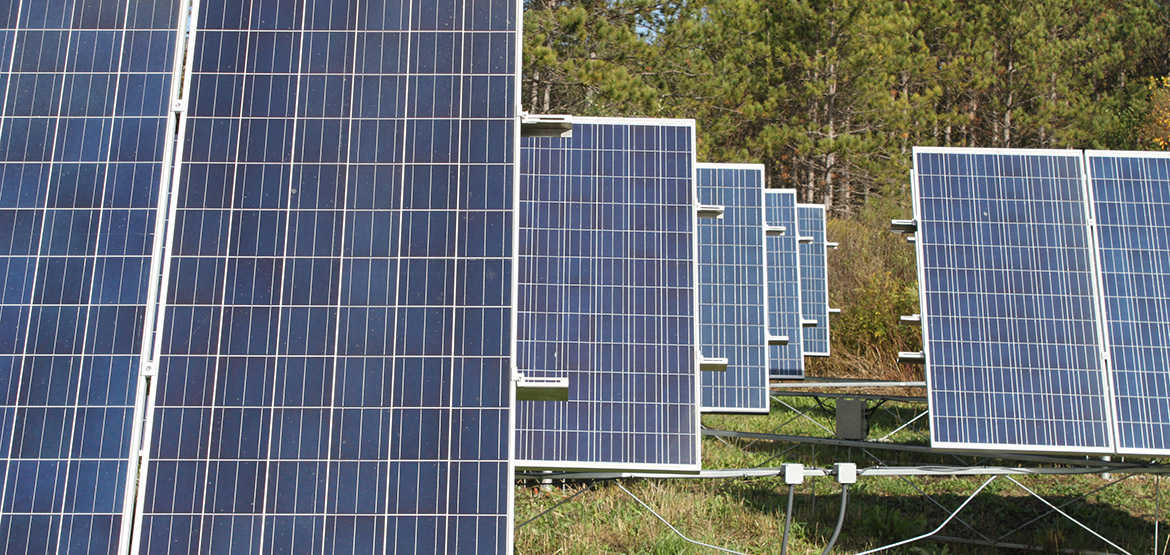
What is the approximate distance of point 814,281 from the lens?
24.5 metres

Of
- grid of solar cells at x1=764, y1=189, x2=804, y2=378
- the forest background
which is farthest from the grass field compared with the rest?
the forest background

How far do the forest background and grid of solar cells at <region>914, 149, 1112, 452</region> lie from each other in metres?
17.4

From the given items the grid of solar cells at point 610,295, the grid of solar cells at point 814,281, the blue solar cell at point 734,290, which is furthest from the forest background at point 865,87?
the grid of solar cells at point 610,295

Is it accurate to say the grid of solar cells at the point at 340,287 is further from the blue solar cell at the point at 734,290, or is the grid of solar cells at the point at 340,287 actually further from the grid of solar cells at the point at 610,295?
the blue solar cell at the point at 734,290

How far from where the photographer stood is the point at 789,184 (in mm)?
45938

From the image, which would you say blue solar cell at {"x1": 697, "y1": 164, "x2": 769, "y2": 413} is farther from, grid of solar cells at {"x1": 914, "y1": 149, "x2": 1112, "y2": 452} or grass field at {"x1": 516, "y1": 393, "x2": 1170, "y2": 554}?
grid of solar cells at {"x1": 914, "y1": 149, "x2": 1112, "y2": 452}

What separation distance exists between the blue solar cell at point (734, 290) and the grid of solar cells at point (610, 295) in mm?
3873

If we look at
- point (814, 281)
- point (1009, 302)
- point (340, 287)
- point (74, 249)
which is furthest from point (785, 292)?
point (74, 249)

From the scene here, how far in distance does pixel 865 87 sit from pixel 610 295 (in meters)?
29.6

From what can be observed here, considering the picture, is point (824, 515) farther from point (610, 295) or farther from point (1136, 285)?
point (1136, 285)

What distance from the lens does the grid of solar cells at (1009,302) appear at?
37.7 ft

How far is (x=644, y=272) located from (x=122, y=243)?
5949 mm

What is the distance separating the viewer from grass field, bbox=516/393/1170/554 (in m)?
12.5

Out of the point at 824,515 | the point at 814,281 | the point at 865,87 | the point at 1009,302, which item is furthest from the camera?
the point at 865,87
